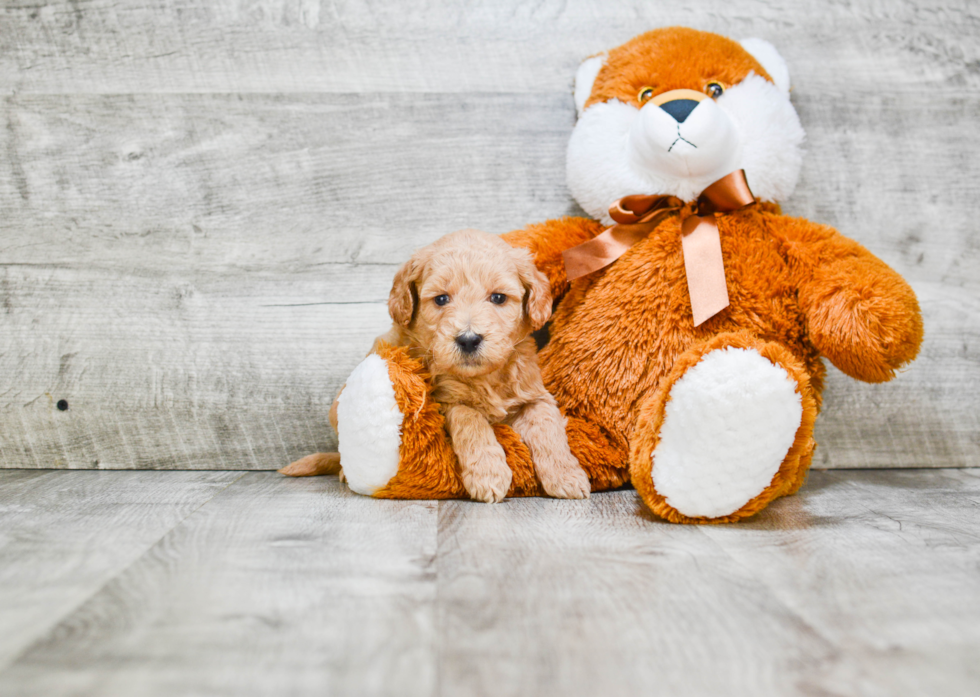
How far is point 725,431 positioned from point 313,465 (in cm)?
70

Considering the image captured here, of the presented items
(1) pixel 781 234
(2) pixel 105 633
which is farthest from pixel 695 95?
(2) pixel 105 633

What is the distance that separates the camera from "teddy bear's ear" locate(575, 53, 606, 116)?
1190 mm

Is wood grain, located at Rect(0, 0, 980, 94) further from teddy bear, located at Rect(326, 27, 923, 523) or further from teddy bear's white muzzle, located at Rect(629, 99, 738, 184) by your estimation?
teddy bear's white muzzle, located at Rect(629, 99, 738, 184)

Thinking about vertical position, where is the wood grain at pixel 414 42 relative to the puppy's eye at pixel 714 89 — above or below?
above

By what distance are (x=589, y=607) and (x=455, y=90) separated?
1.00m

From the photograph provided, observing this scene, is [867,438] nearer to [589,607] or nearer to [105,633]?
[589,607]

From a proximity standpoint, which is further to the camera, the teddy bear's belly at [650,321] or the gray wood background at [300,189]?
the gray wood background at [300,189]

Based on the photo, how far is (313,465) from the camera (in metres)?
1.18

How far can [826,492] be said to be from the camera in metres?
1.08

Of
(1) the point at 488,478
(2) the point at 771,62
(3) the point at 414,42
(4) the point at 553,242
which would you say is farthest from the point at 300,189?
(2) the point at 771,62

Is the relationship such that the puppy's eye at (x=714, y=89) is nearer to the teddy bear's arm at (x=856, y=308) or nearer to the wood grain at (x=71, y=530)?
the teddy bear's arm at (x=856, y=308)

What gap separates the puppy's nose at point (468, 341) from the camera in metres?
0.91

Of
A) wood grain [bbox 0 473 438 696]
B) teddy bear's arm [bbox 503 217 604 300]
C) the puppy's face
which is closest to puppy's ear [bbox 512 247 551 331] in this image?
the puppy's face

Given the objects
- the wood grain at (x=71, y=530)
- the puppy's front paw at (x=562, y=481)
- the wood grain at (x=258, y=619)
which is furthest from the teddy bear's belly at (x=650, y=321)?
the wood grain at (x=71, y=530)
